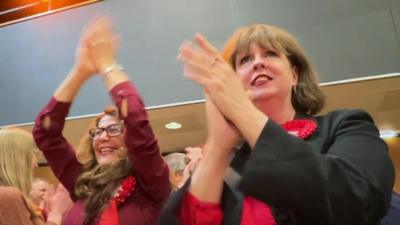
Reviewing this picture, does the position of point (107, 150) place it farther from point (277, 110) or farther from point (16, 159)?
point (277, 110)

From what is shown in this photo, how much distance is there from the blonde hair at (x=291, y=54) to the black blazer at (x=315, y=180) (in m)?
0.29

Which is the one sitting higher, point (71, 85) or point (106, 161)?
point (71, 85)

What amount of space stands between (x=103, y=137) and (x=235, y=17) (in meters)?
2.23

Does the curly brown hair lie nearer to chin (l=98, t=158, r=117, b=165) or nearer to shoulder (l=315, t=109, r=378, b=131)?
chin (l=98, t=158, r=117, b=165)

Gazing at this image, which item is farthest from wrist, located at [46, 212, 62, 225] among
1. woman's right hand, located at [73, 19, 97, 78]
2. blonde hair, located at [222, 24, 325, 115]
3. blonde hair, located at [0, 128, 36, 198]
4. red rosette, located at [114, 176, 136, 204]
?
blonde hair, located at [222, 24, 325, 115]

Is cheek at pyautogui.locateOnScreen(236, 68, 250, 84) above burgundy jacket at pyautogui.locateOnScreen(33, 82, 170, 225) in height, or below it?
above

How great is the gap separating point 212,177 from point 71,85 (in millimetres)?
899

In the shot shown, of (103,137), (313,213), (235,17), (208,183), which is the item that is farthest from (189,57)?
(235,17)

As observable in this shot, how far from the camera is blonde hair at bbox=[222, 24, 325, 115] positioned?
3.38ft

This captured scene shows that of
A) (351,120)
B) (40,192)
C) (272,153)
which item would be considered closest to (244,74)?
(351,120)

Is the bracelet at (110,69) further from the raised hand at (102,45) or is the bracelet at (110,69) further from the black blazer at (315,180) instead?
the black blazer at (315,180)

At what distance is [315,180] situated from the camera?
62cm

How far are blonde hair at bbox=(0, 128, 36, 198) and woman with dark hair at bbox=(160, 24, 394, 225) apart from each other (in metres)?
0.93

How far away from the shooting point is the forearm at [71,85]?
152cm
